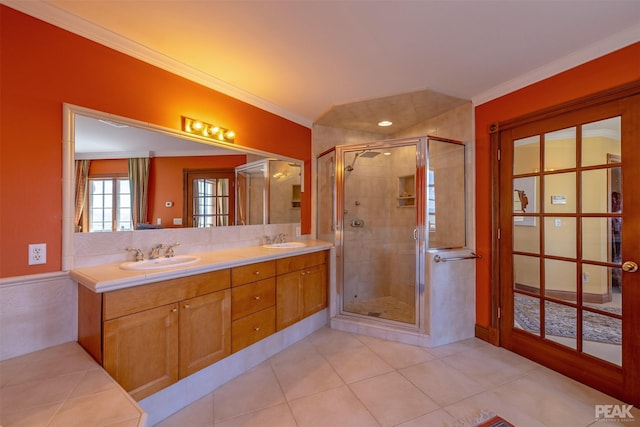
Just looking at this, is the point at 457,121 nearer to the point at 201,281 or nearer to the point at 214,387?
the point at 201,281

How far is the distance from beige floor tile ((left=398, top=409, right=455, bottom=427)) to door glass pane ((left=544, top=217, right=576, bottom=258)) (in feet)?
5.24

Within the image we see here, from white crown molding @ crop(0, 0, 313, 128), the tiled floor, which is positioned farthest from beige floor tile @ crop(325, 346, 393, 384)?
white crown molding @ crop(0, 0, 313, 128)

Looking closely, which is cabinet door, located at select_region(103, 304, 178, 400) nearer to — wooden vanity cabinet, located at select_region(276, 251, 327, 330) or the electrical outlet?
the electrical outlet

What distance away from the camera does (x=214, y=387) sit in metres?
1.96

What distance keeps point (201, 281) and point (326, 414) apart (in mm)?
1186

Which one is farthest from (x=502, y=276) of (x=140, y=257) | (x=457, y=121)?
(x=140, y=257)

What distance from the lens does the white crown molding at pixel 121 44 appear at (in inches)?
60.6

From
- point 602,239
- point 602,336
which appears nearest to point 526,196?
point 602,239

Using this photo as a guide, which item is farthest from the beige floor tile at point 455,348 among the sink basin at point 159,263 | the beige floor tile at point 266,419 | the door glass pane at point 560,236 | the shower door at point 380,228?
the sink basin at point 159,263

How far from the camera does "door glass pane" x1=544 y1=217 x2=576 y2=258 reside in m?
2.15

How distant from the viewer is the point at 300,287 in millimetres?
2689

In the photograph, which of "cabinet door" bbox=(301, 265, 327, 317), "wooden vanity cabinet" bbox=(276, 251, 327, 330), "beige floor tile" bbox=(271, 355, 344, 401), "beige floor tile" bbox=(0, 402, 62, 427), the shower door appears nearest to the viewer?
"beige floor tile" bbox=(0, 402, 62, 427)

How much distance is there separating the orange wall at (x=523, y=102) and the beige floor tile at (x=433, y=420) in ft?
4.39

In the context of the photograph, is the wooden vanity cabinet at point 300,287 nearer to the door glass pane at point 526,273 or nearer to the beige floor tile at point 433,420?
the beige floor tile at point 433,420
